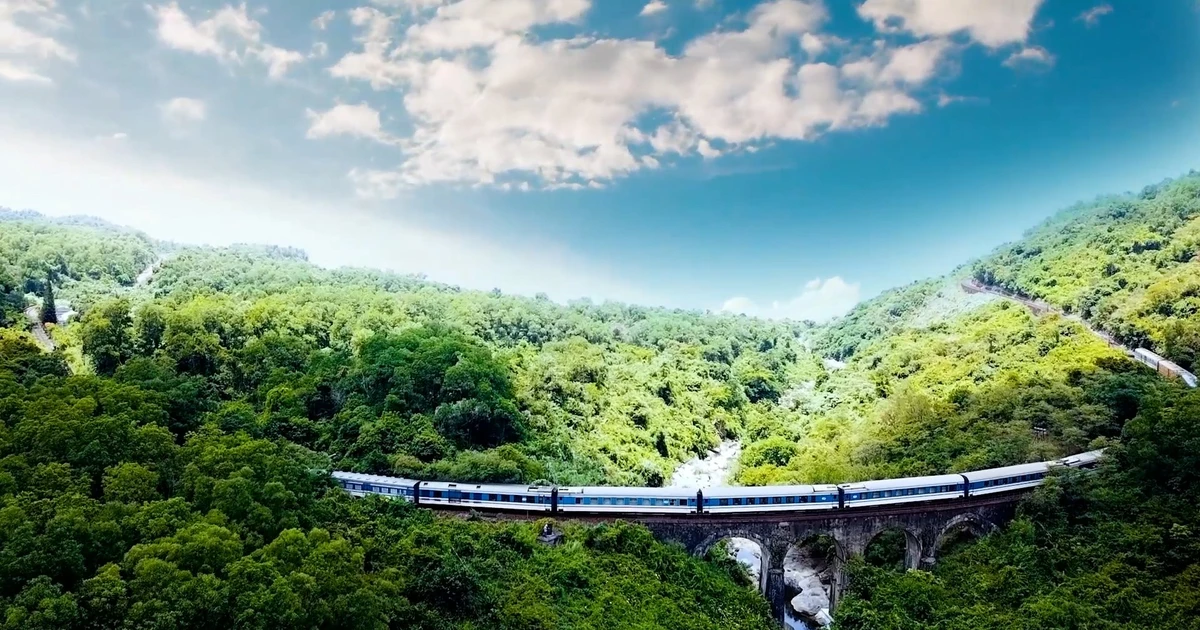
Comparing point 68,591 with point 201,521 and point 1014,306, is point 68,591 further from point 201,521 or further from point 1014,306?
point 1014,306

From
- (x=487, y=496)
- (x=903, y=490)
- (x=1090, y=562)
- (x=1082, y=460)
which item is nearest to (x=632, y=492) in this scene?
(x=487, y=496)

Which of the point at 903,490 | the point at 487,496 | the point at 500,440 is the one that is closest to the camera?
the point at 487,496

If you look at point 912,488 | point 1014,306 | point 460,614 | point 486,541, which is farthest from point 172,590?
point 1014,306

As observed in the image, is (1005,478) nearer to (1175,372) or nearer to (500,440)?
(1175,372)

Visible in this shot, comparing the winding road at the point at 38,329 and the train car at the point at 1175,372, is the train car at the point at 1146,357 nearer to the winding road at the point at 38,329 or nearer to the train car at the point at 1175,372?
the train car at the point at 1175,372

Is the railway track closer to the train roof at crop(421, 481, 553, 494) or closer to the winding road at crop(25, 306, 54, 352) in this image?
the train roof at crop(421, 481, 553, 494)

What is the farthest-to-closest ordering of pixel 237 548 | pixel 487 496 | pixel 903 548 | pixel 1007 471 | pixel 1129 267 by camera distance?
pixel 1129 267 → pixel 903 548 → pixel 1007 471 → pixel 487 496 → pixel 237 548
